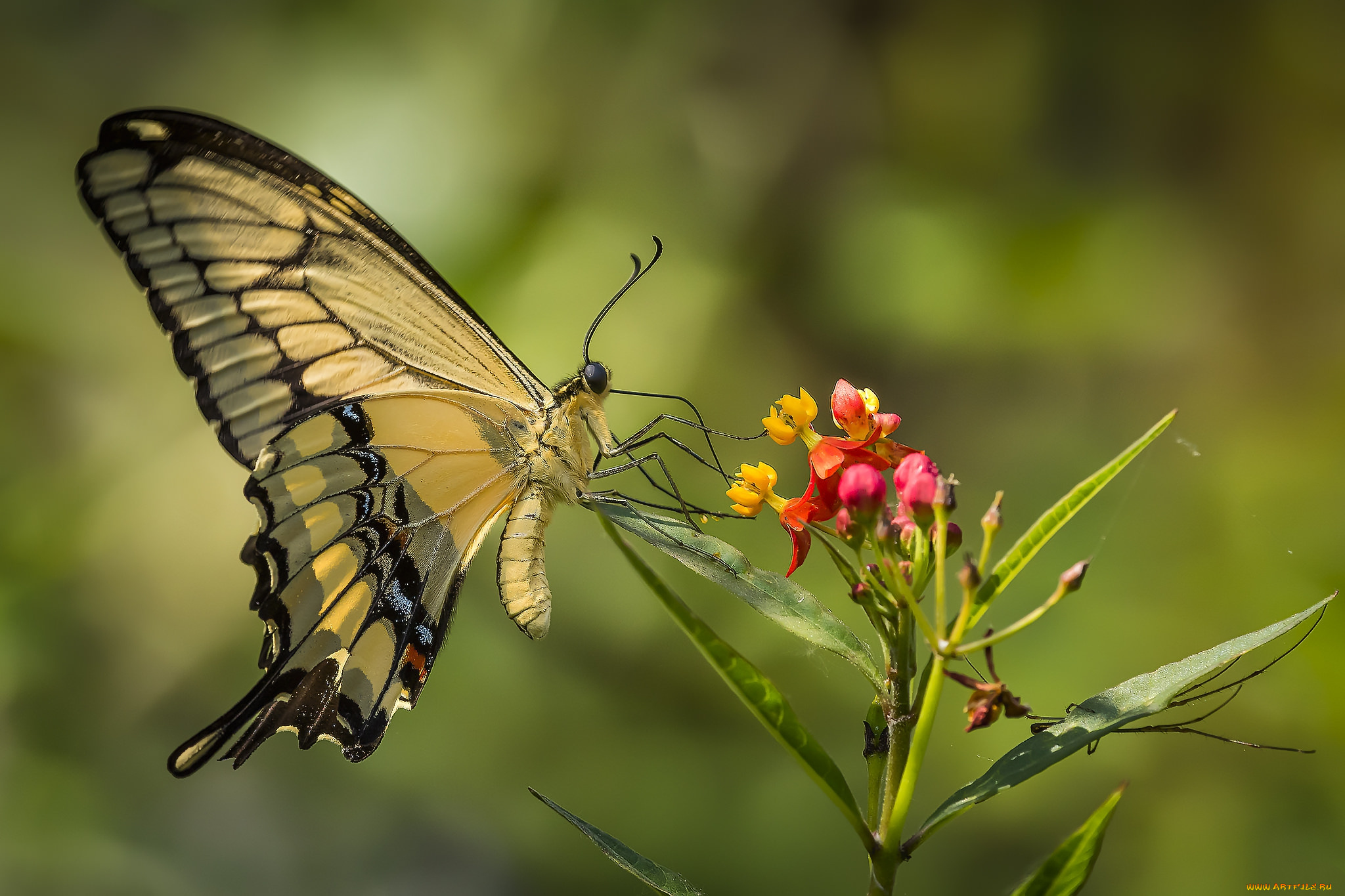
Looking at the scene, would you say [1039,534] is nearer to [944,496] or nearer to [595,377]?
[944,496]

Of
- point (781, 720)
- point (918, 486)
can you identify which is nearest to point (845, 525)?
point (918, 486)

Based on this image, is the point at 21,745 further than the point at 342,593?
Yes

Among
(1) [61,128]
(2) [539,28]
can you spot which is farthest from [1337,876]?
(1) [61,128]

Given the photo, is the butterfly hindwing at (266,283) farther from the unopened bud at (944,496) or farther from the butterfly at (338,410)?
the unopened bud at (944,496)

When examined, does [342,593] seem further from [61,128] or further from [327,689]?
[61,128]

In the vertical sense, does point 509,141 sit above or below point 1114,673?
above

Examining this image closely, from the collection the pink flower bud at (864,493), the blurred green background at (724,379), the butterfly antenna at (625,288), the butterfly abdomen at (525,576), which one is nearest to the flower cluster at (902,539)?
the pink flower bud at (864,493)

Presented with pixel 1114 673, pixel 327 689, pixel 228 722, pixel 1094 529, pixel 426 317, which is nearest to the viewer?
pixel 228 722
